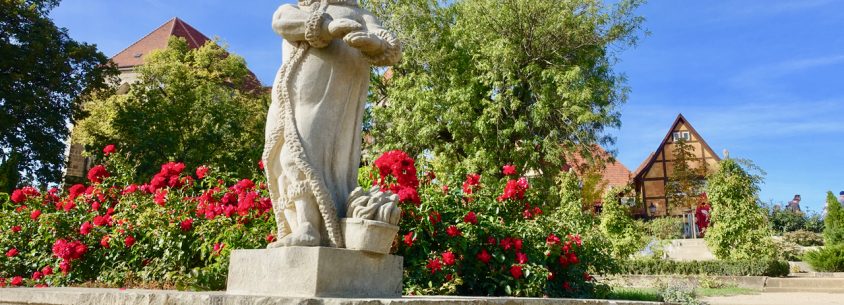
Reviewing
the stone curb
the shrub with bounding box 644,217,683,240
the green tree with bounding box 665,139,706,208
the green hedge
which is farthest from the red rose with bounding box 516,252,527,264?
the green tree with bounding box 665,139,706,208

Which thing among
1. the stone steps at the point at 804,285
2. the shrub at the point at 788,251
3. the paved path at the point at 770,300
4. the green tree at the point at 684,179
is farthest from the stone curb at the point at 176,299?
the green tree at the point at 684,179

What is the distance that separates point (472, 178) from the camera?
7516mm

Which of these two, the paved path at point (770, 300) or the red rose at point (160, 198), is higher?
the red rose at point (160, 198)

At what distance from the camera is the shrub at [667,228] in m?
29.1

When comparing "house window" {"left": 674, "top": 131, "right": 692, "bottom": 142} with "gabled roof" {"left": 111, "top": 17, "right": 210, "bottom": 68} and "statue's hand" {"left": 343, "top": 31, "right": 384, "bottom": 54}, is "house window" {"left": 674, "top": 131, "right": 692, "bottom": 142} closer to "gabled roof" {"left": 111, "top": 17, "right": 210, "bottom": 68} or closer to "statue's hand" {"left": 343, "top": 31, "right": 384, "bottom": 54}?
"gabled roof" {"left": 111, "top": 17, "right": 210, "bottom": 68}

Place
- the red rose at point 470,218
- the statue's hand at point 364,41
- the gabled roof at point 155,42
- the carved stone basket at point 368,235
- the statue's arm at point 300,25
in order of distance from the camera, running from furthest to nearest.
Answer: the gabled roof at point 155,42
the red rose at point 470,218
the statue's arm at point 300,25
the statue's hand at point 364,41
the carved stone basket at point 368,235

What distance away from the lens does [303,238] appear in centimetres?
373

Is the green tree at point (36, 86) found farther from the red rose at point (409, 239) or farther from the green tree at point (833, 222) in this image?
the green tree at point (833, 222)

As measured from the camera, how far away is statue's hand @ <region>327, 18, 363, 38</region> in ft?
12.7

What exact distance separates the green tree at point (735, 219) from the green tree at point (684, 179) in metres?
14.0

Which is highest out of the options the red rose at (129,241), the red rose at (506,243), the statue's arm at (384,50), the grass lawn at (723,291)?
the statue's arm at (384,50)

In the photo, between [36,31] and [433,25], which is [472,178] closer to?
[433,25]

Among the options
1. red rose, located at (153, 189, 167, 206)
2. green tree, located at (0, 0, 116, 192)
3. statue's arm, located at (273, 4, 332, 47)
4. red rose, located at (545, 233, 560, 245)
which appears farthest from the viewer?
green tree, located at (0, 0, 116, 192)

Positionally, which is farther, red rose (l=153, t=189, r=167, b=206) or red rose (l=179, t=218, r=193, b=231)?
red rose (l=153, t=189, r=167, b=206)
